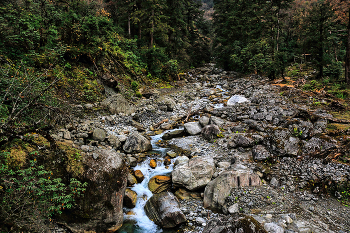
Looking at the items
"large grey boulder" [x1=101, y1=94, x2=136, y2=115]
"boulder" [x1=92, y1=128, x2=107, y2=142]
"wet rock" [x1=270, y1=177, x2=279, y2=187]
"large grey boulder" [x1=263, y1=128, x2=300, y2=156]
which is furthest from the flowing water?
"large grey boulder" [x1=263, y1=128, x2=300, y2=156]

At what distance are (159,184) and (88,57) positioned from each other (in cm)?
1048

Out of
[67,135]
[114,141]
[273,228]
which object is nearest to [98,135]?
[114,141]

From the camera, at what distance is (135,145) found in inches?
338

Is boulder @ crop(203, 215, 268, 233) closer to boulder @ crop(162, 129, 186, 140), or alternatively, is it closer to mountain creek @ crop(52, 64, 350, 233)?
mountain creek @ crop(52, 64, 350, 233)

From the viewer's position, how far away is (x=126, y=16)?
21672 mm

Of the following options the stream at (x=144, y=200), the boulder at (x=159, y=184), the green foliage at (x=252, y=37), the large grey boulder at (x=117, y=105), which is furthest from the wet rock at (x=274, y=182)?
the green foliage at (x=252, y=37)

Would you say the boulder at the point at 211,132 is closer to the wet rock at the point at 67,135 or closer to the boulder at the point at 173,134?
the boulder at the point at 173,134

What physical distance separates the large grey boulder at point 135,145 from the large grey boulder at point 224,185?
3.90m

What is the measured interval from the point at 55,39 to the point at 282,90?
A: 56.6 feet

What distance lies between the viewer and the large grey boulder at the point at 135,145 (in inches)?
333

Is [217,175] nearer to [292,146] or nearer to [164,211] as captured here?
[164,211]

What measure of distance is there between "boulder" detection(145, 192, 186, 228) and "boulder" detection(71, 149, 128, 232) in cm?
102

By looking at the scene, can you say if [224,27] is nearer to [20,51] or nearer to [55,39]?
[55,39]

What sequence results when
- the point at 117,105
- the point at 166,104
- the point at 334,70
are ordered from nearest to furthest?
the point at 117,105 → the point at 166,104 → the point at 334,70
